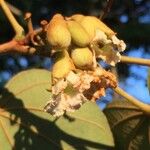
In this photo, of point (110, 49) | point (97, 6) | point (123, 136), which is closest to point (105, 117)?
point (123, 136)

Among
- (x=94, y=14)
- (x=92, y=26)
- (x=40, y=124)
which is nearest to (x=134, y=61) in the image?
(x=92, y=26)

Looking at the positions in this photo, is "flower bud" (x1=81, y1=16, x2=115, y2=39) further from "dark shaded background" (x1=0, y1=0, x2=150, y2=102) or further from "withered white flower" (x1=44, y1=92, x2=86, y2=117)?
"dark shaded background" (x1=0, y1=0, x2=150, y2=102)

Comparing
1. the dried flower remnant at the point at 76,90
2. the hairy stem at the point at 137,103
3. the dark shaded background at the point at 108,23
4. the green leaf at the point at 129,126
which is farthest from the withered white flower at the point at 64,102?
the dark shaded background at the point at 108,23

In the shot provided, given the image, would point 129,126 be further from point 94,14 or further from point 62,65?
point 94,14

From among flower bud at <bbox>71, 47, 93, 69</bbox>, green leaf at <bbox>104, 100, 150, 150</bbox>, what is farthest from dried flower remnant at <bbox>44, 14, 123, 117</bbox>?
green leaf at <bbox>104, 100, 150, 150</bbox>

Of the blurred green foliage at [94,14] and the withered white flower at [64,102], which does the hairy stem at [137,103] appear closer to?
the withered white flower at [64,102]

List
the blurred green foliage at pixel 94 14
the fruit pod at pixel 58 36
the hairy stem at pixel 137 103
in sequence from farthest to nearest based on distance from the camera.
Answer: the blurred green foliage at pixel 94 14 < the hairy stem at pixel 137 103 < the fruit pod at pixel 58 36
